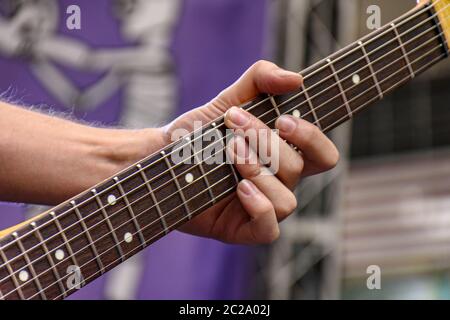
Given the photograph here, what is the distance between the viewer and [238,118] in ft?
6.09

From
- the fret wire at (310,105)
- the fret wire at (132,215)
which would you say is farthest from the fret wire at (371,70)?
the fret wire at (132,215)

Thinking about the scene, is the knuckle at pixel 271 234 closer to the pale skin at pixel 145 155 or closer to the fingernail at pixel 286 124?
the pale skin at pixel 145 155

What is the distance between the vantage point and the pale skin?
1921 mm

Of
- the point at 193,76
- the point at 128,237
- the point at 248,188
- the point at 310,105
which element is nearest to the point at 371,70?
the point at 310,105

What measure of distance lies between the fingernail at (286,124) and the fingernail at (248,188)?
0.13 m

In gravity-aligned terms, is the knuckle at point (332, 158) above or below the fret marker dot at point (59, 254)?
above

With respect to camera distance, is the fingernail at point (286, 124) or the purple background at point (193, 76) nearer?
the fingernail at point (286, 124)

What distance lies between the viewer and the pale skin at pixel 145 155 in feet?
6.30

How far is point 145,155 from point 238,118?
0.26m

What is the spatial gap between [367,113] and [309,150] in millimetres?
6383

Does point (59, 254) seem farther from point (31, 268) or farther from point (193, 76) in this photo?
point (193, 76)

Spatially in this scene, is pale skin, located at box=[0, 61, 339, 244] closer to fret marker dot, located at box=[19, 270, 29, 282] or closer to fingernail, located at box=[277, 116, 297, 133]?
fingernail, located at box=[277, 116, 297, 133]

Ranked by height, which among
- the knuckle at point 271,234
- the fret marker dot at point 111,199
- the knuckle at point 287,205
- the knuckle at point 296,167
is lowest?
the knuckle at point 271,234

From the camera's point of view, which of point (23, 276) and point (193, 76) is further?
point (193, 76)
